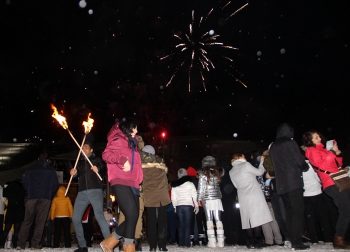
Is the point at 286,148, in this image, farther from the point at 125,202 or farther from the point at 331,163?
the point at 125,202

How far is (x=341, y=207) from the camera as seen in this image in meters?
6.67

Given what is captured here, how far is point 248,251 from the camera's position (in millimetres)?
6988

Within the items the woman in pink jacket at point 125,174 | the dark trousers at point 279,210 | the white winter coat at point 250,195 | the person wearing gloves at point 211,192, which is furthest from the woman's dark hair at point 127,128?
the dark trousers at point 279,210

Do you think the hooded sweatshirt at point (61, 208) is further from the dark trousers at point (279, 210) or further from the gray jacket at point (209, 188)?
the dark trousers at point (279, 210)

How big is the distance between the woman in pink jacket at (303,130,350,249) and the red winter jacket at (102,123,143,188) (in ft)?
10.4

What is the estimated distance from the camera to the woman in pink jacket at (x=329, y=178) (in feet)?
21.6

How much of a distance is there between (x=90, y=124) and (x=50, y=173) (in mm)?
1995

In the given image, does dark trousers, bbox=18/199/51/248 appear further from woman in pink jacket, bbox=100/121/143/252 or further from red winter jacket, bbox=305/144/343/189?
red winter jacket, bbox=305/144/343/189

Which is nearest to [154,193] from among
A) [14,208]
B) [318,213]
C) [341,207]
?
[341,207]

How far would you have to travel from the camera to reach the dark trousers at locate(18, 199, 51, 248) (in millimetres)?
8297

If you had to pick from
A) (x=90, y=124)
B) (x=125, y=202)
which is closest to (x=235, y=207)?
(x=90, y=124)

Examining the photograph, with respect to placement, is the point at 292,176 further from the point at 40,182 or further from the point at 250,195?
the point at 40,182

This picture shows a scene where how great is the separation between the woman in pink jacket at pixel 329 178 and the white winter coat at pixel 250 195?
1.26 metres

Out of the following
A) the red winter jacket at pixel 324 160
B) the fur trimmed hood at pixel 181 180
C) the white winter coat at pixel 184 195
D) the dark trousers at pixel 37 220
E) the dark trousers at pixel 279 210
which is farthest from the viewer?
the fur trimmed hood at pixel 181 180
